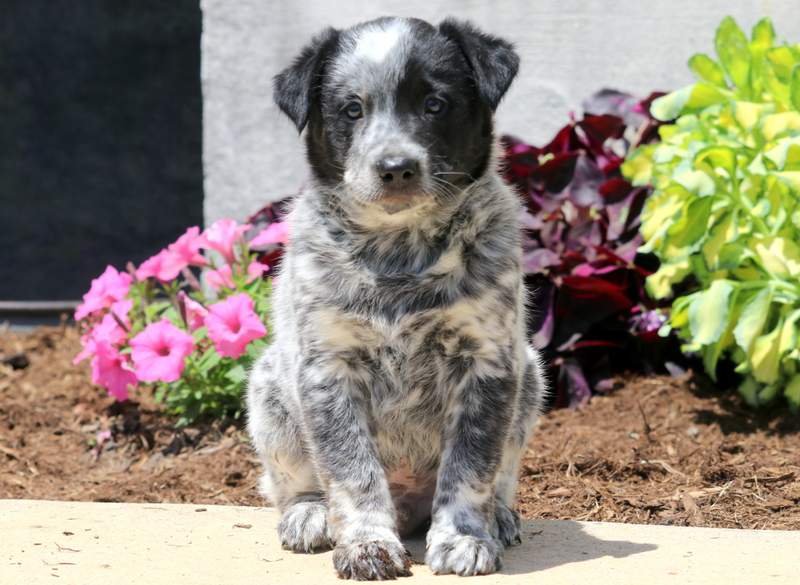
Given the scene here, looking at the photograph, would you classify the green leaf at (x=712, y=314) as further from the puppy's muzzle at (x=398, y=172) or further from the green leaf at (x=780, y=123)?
the puppy's muzzle at (x=398, y=172)

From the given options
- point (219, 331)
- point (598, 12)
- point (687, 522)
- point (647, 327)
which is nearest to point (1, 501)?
point (219, 331)

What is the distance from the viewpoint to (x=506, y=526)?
3668 millimetres

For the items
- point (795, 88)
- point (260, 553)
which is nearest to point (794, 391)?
point (795, 88)

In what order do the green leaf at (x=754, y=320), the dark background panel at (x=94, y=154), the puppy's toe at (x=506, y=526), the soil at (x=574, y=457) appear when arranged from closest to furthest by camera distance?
1. the puppy's toe at (x=506, y=526)
2. the soil at (x=574, y=457)
3. the green leaf at (x=754, y=320)
4. the dark background panel at (x=94, y=154)

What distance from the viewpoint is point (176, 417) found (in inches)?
218

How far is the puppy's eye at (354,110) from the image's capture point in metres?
3.56

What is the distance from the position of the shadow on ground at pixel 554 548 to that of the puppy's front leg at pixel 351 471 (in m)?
0.25

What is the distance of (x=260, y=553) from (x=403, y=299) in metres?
0.85

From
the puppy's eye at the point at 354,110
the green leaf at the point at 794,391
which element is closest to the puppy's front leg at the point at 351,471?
the puppy's eye at the point at 354,110

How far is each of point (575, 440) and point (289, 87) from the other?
2.07 m

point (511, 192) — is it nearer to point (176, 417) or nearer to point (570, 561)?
point (570, 561)

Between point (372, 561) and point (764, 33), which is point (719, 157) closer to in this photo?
point (764, 33)

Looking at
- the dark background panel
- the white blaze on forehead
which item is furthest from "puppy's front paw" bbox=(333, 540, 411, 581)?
the dark background panel

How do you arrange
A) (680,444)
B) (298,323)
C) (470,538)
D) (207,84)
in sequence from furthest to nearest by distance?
(207,84)
(680,444)
(298,323)
(470,538)
